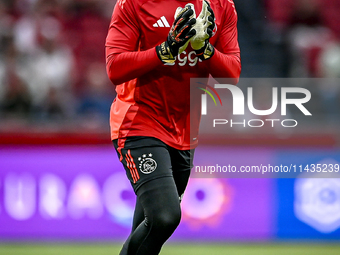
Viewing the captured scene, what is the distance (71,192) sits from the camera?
495 centimetres

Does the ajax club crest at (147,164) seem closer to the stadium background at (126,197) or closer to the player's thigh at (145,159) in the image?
the player's thigh at (145,159)

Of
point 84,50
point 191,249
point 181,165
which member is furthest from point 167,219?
point 84,50

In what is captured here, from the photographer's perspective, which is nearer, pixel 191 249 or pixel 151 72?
pixel 151 72

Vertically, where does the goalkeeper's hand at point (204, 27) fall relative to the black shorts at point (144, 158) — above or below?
above

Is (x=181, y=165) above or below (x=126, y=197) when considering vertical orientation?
above

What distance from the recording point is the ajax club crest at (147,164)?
2770 mm

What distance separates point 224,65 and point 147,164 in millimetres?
752

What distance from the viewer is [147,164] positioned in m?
2.78

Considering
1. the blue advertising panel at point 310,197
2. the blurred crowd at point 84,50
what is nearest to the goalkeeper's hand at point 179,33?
the blue advertising panel at point 310,197

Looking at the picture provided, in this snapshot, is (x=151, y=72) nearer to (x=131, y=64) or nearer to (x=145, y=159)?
(x=131, y=64)

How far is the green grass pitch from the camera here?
4.54 m

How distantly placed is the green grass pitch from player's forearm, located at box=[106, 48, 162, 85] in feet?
7.41

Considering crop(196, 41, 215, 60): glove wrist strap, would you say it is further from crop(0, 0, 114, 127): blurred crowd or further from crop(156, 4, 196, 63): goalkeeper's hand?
crop(0, 0, 114, 127): blurred crowd

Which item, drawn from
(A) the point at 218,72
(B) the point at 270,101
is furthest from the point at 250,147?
(A) the point at 218,72
